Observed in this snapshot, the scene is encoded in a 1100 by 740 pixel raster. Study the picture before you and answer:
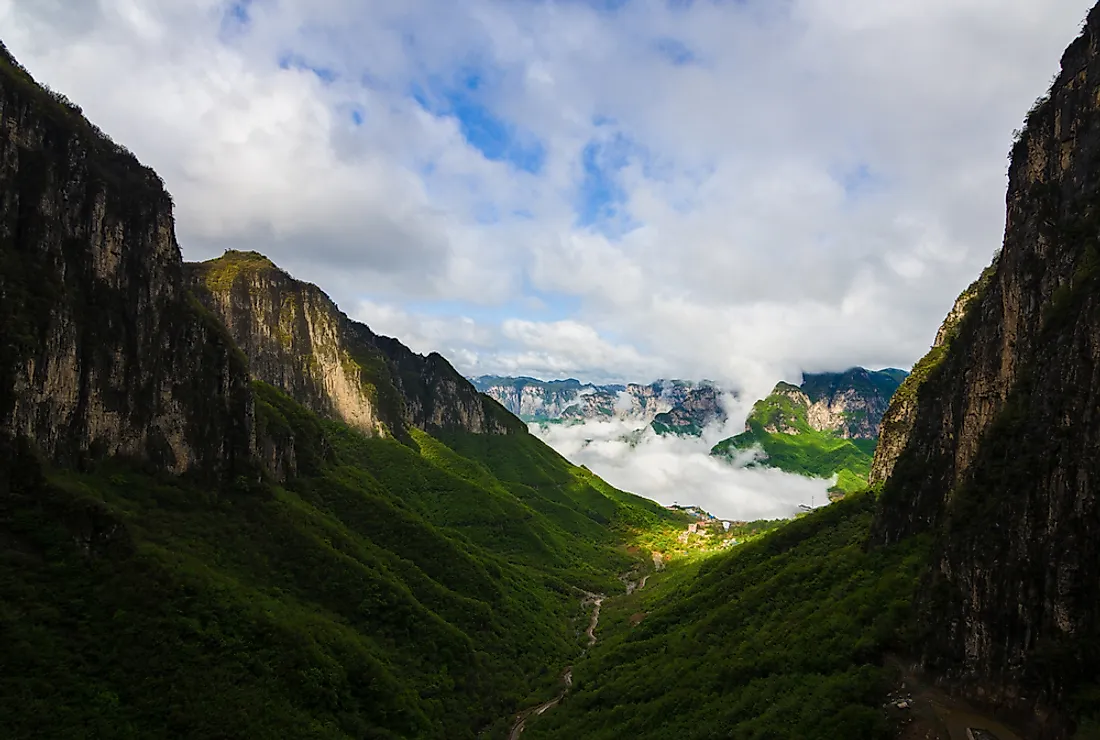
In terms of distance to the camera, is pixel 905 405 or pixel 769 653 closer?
pixel 769 653

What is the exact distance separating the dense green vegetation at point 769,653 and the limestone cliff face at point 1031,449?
6730 mm

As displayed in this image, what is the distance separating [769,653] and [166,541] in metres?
73.1

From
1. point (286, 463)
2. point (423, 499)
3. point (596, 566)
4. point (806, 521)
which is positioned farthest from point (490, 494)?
point (806, 521)

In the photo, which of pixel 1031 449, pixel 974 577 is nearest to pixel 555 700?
pixel 974 577

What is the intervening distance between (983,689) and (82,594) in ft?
257

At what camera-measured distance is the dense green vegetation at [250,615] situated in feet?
180

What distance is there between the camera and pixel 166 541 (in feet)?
244

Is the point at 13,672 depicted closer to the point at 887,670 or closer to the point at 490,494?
the point at 887,670

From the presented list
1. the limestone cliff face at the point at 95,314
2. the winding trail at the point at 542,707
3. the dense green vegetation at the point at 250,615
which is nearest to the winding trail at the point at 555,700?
the winding trail at the point at 542,707

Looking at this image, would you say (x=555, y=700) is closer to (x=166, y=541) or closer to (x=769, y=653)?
(x=769, y=653)

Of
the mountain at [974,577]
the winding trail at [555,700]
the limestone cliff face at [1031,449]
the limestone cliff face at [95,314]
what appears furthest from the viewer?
the winding trail at [555,700]

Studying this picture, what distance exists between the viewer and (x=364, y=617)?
88062 millimetres

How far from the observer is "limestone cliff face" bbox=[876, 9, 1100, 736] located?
127 feet

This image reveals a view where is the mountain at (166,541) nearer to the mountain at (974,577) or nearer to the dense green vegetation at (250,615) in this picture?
the dense green vegetation at (250,615)
